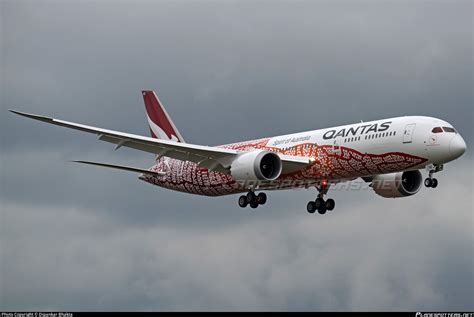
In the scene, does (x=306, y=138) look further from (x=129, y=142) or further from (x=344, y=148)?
(x=129, y=142)

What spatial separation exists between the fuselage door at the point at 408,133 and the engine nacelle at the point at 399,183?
378 inches

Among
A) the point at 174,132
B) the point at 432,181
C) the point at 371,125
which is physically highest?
the point at 174,132

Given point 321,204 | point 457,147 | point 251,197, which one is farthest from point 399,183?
point 457,147

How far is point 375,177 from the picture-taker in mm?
72938

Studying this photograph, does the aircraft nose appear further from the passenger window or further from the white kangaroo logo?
the white kangaroo logo

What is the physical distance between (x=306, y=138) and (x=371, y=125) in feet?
17.2

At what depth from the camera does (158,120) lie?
82.4 metres

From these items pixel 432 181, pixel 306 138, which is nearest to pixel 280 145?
pixel 306 138

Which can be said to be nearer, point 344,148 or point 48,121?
point 48,121

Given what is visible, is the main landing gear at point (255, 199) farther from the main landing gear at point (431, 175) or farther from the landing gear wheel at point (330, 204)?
the main landing gear at point (431, 175)

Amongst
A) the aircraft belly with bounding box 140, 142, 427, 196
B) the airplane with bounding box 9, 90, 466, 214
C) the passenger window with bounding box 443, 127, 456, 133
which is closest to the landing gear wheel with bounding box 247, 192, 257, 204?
the airplane with bounding box 9, 90, 466, 214

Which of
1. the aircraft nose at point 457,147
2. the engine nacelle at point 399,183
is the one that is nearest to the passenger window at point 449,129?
the aircraft nose at point 457,147

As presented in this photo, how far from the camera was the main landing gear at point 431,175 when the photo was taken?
62.2 m

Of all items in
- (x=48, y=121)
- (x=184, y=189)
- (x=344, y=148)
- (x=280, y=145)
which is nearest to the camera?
(x=48, y=121)
